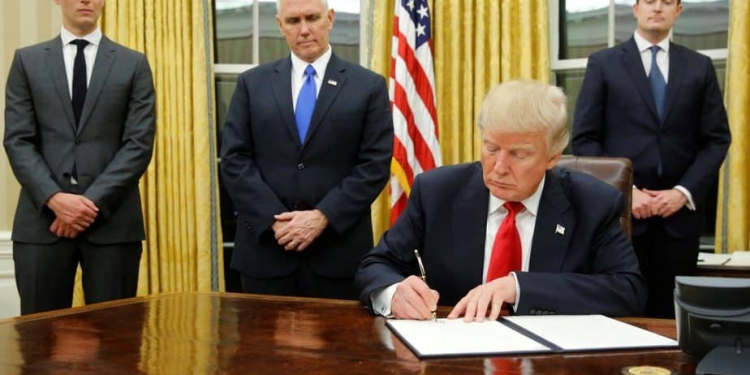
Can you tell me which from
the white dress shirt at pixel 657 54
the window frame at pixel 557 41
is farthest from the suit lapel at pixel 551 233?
the window frame at pixel 557 41

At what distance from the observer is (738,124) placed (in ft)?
14.3

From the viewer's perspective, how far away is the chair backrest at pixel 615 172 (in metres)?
2.71

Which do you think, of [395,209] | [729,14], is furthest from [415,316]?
[729,14]

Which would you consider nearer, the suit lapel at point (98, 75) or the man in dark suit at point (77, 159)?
the man in dark suit at point (77, 159)

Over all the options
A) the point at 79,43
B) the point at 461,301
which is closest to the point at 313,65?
the point at 79,43

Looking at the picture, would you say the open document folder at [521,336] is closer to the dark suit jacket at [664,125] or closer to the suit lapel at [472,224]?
the suit lapel at [472,224]

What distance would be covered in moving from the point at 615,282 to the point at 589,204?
25 centimetres

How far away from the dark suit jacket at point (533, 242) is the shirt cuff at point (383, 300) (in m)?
0.02

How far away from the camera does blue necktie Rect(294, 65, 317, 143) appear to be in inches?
142

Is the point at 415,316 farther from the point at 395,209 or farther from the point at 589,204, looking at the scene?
the point at 395,209

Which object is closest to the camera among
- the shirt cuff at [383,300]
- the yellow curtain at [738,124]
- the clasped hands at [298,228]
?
the shirt cuff at [383,300]

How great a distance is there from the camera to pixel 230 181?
11.7 ft

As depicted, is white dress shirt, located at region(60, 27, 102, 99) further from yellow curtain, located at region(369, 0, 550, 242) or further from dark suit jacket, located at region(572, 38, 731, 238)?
dark suit jacket, located at region(572, 38, 731, 238)

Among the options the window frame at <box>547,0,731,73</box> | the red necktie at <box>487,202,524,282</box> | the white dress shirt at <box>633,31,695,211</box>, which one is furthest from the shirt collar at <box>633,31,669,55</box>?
the red necktie at <box>487,202,524,282</box>
